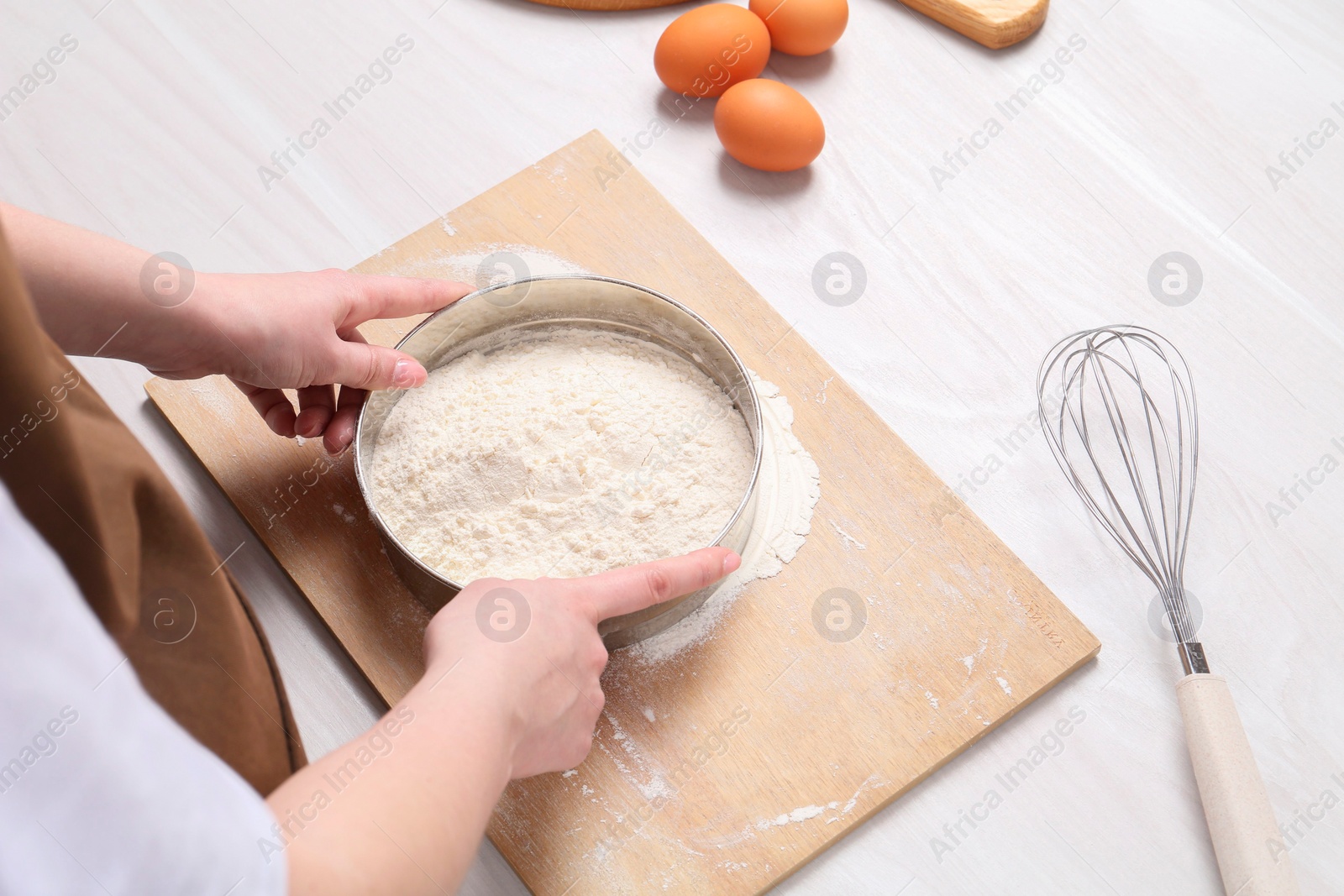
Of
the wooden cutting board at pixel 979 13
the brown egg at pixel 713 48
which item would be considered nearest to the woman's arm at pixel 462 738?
the brown egg at pixel 713 48

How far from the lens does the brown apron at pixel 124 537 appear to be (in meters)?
0.30

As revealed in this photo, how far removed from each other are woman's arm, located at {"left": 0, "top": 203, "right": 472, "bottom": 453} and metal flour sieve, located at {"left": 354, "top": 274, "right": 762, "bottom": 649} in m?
0.02

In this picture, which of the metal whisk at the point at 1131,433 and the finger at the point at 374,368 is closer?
the finger at the point at 374,368

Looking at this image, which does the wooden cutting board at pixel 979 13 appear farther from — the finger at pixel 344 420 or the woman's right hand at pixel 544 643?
the woman's right hand at pixel 544 643

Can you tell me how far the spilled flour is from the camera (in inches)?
28.2

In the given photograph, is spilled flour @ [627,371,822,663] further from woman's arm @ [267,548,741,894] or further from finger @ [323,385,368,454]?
finger @ [323,385,368,454]

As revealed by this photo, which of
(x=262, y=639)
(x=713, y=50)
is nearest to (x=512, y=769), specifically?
(x=262, y=639)

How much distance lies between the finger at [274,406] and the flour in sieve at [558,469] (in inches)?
3.4

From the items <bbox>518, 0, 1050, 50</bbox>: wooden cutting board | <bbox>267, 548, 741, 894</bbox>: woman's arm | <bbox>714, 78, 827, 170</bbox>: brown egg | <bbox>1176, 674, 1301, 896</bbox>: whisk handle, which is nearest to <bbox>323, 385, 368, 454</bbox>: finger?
<bbox>267, 548, 741, 894</bbox>: woman's arm

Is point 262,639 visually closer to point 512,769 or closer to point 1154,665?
point 512,769

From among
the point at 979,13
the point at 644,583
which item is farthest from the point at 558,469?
the point at 979,13

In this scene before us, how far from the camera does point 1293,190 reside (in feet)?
3.14

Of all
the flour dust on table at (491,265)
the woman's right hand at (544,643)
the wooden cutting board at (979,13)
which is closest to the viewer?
the woman's right hand at (544,643)

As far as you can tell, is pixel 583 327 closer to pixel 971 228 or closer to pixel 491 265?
pixel 491 265
